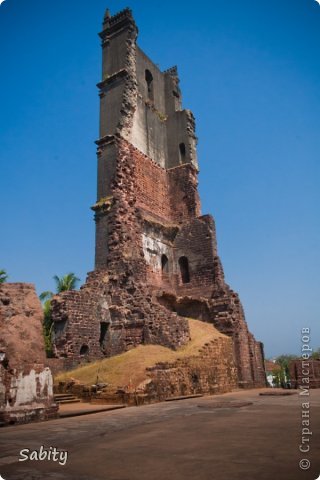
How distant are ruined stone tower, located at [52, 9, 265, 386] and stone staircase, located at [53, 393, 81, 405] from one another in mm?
3142

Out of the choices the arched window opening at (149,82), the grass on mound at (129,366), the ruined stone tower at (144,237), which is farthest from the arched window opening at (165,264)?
the arched window opening at (149,82)

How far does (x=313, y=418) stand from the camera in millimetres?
5426

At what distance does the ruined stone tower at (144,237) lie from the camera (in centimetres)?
1578

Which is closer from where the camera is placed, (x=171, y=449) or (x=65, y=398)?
(x=171, y=449)

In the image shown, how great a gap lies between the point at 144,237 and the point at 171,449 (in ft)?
53.7

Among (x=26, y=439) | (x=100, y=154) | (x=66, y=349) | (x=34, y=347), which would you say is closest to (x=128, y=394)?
(x=34, y=347)

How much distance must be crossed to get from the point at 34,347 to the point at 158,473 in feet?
15.9

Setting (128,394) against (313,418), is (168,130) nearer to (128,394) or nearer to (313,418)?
(128,394)

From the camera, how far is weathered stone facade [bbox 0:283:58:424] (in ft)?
21.6

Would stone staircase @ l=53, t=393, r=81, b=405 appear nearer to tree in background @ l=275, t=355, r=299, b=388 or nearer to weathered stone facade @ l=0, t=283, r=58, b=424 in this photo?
weathered stone facade @ l=0, t=283, r=58, b=424

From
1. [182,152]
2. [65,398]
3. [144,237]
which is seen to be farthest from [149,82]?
[65,398]

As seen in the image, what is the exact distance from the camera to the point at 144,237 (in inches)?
787

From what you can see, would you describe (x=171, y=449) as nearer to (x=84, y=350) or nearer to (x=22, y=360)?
(x=22, y=360)

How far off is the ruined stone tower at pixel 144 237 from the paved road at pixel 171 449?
30.6ft
